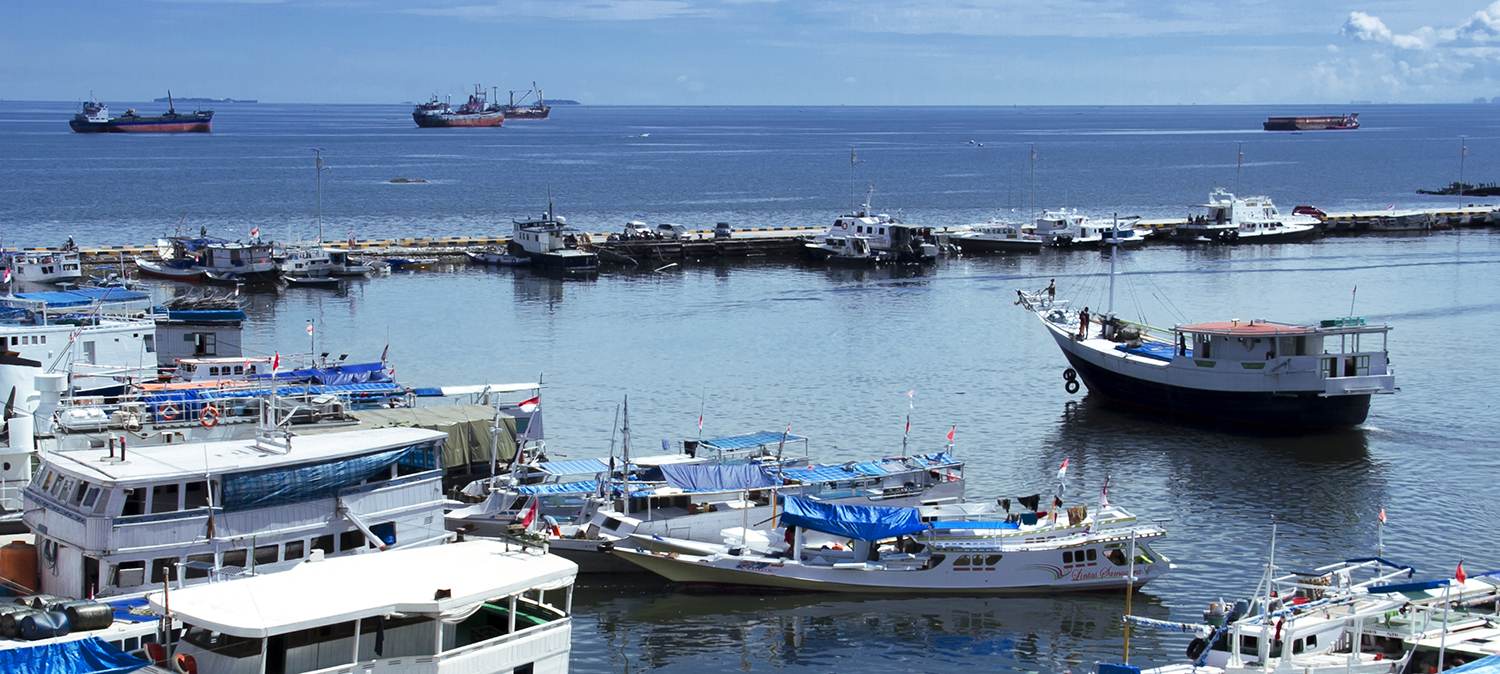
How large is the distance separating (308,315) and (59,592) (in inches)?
1951

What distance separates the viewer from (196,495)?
80.7 feet

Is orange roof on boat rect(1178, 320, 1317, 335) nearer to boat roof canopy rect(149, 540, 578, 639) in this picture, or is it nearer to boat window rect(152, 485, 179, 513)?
boat roof canopy rect(149, 540, 578, 639)

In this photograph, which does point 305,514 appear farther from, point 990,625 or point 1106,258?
point 1106,258

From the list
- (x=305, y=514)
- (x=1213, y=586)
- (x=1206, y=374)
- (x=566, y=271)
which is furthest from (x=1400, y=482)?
(x=566, y=271)

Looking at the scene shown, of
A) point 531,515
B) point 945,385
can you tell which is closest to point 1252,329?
point 945,385

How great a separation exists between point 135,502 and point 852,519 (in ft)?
48.3

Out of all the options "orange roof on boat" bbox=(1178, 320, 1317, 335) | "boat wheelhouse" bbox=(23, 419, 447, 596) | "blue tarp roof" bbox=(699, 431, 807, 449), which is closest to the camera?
"boat wheelhouse" bbox=(23, 419, 447, 596)

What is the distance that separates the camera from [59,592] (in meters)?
24.1

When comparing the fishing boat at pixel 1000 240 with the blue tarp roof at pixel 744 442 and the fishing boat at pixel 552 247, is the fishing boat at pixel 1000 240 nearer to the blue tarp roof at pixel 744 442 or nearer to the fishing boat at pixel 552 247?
the fishing boat at pixel 552 247

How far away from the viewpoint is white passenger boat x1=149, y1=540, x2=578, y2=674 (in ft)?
59.2

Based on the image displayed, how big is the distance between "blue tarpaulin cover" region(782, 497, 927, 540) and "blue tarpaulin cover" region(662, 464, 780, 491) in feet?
8.48

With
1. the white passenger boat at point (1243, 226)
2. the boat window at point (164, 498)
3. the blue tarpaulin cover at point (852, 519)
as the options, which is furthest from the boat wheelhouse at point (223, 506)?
the white passenger boat at point (1243, 226)

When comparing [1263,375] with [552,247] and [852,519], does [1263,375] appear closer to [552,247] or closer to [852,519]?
Result: [852,519]

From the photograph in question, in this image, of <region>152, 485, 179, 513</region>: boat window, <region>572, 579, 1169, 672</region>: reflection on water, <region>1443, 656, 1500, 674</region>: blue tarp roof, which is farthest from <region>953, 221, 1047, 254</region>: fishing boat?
<region>152, 485, 179, 513</region>: boat window
